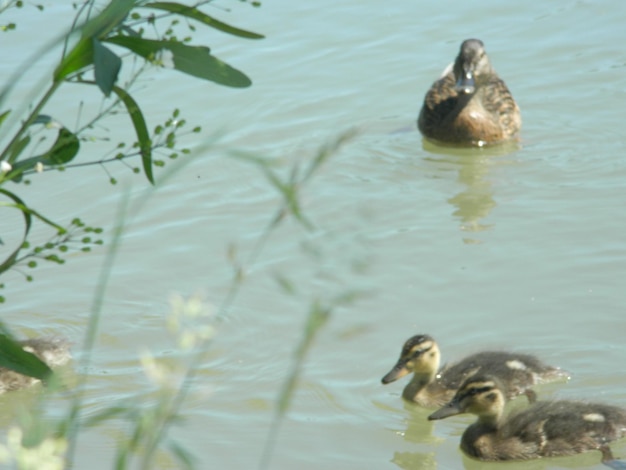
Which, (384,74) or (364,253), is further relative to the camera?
(384,74)

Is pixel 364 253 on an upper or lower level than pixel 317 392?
upper

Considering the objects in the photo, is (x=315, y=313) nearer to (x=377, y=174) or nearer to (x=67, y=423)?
(x=67, y=423)

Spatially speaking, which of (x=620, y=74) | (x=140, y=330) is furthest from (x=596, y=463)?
(x=620, y=74)

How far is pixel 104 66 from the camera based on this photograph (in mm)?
2451

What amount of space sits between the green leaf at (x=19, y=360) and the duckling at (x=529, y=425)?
106 inches

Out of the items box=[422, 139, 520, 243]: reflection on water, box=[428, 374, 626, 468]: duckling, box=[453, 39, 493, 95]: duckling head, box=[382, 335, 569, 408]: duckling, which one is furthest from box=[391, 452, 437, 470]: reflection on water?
box=[453, 39, 493, 95]: duckling head

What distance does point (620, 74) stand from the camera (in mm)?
8797

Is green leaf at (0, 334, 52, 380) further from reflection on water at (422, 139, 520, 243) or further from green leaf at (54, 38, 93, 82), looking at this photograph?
reflection on water at (422, 139, 520, 243)

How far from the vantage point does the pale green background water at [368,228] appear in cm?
543

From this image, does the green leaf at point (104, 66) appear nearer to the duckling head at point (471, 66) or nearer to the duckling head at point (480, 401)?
the duckling head at point (480, 401)

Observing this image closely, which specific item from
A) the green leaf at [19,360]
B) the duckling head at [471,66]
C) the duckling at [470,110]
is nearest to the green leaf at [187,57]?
the green leaf at [19,360]

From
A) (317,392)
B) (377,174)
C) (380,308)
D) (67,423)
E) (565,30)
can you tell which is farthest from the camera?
(565,30)

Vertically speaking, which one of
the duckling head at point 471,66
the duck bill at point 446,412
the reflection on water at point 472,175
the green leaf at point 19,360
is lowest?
the duck bill at point 446,412

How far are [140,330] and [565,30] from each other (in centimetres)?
474
